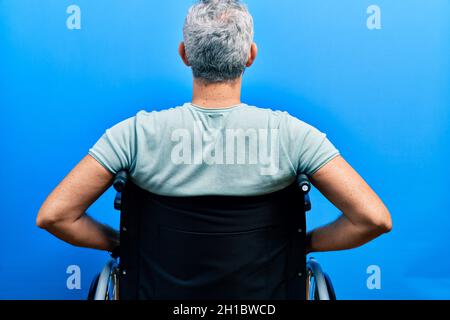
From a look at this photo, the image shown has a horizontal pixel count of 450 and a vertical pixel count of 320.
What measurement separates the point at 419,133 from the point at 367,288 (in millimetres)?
625

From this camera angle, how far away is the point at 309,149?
1.28 m

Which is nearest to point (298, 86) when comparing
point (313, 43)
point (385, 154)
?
point (313, 43)

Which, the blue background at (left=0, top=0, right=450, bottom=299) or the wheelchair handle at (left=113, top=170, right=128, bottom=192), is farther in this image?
the blue background at (left=0, top=0, right=450, bottom=299)

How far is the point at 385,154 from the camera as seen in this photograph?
242cm

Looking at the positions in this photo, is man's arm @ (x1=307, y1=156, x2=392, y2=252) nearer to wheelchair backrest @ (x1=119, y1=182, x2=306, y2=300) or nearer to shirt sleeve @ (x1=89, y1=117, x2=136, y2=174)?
wheelchair backrest @ (x1=119, y1=182, x2=306, y2=300)

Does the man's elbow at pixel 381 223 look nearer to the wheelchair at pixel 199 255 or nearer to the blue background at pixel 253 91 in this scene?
the wheelchair at pixel 199 255

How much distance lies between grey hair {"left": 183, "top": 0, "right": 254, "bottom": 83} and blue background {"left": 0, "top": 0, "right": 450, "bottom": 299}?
1.01 meters

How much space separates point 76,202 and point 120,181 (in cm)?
14

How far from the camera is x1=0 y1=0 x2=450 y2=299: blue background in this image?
2365 mm

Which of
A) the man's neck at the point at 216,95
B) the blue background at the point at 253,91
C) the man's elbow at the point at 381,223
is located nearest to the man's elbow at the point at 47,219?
the man's neck at the point at 216,95

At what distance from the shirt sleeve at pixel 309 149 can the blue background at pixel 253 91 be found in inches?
44.2

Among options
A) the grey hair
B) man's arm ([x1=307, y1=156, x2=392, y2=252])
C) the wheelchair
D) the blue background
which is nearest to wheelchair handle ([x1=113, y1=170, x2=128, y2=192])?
the wheelchair

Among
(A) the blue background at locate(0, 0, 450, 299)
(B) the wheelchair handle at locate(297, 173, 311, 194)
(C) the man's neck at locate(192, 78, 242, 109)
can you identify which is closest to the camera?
(B) the wheelchair handle at locate(297, 173, 311, 194)
